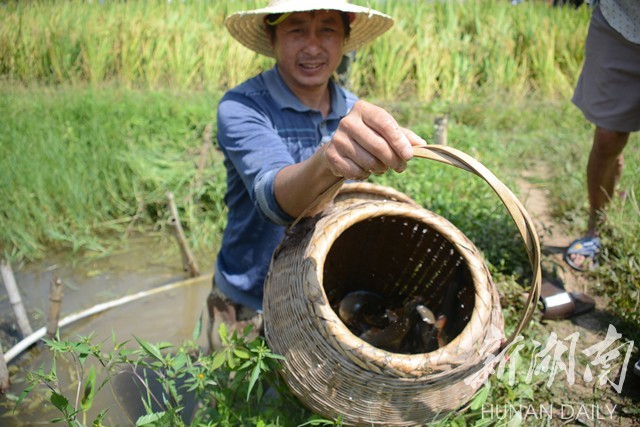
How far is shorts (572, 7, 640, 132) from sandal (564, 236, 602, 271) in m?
0.59

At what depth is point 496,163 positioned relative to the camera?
404 centimetres

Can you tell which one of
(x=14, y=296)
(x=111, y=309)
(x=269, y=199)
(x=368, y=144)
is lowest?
(x=111, y=309)

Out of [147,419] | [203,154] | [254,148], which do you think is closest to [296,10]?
[254,148]

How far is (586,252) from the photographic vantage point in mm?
2701

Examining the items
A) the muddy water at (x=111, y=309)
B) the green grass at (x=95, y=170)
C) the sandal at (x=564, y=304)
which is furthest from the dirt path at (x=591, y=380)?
the green grass at (x=95, y=170)

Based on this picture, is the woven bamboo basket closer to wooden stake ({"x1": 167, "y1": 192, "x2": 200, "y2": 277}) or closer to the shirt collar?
the shirt collar

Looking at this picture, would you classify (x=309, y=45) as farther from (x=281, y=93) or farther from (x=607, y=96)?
(x=607, y=96)

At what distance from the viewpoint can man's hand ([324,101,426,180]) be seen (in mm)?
1071

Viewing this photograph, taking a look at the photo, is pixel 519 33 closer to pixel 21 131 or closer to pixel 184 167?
pixel 184 167

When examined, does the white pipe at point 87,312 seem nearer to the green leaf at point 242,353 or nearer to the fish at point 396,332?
the green leaf at point 242,353

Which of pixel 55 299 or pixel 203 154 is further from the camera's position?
pixel 203 154

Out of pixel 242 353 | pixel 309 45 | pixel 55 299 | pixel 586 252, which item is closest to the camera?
pixel 242 353

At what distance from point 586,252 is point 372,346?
1.92 meters

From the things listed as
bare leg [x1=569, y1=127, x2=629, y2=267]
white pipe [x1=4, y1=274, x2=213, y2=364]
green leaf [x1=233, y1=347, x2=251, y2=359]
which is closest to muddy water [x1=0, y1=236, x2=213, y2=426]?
white pipe [x1=4, y1=274, x2=213, y2=364]
